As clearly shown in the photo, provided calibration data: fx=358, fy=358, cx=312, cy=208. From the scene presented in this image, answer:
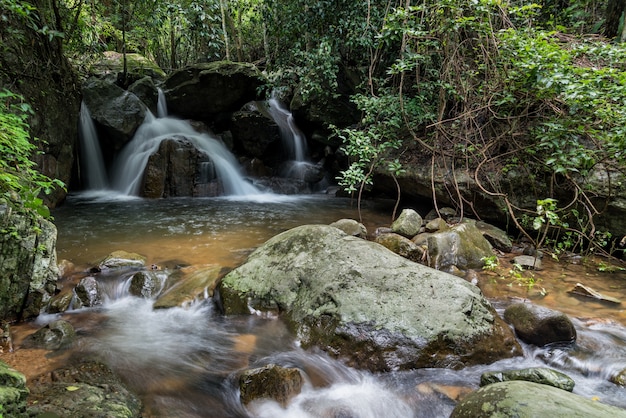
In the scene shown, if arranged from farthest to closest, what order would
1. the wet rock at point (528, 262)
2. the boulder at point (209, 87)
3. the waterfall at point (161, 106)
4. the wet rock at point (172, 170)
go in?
the waterfall at point (161, 106)
the boulder at point (209, 87)
the wet rock at point (172, 170)
the wet rock at point (528, 262)

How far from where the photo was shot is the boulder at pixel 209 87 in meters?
11.7

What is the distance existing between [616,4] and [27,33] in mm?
10709

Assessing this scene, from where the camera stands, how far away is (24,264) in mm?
3273

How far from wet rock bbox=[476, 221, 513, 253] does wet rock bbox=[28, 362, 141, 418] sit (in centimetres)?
512

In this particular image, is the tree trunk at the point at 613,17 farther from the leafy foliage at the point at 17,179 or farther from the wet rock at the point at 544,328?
the leafy foliage at the point at 17,179

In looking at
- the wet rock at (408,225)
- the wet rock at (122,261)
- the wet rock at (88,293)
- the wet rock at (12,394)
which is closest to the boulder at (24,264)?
the wet rock at (88,293)

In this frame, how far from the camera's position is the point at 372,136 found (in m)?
6.50

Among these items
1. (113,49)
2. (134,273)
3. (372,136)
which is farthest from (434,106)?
(113,49)

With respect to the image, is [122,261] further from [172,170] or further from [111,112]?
[111,112]

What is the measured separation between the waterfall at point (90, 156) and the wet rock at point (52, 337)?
8238 mm

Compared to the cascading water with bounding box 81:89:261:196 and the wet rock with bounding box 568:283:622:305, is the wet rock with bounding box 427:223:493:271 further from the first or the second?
the cascading water with bounding box 81:89:261:196

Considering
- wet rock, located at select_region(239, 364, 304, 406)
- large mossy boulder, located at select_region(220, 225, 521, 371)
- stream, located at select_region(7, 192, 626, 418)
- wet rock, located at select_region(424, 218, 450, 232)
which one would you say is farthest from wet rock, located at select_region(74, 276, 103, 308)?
wet rock, located at select_region(424, 218, 450, 232)

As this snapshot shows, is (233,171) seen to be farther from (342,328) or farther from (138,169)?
(342,328)

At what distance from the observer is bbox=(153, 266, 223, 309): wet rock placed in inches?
153
